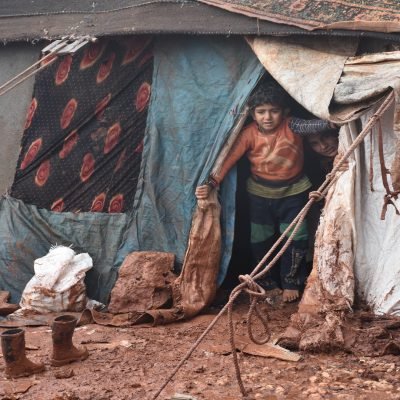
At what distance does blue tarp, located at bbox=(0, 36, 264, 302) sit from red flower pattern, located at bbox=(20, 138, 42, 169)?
363 millimetres

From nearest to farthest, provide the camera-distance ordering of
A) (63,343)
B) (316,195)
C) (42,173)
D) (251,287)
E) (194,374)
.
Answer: (251,287), (316,195), (194,374), (63,343), (42,173)

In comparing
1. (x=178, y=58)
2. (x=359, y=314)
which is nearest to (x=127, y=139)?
(x=178, y=58)

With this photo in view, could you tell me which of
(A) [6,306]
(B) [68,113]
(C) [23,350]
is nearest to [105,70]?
(B) [68,113]

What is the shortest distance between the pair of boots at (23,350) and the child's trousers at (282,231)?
6.70 ft

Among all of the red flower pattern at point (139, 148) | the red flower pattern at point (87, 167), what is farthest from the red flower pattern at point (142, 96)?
the red flower pattern at point (87, 167)

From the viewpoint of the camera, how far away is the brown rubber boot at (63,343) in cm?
518

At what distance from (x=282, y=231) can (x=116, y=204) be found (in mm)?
1490

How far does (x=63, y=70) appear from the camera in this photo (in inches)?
276

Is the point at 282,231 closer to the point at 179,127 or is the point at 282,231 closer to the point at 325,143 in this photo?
the point at 325,143

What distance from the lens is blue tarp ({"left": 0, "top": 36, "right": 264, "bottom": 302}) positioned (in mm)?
6352

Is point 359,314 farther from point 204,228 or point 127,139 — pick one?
point 127,139

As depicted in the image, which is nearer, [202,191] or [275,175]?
[202,191]

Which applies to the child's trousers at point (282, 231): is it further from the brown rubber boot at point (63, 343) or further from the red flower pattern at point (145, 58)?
the brown rubber boot at point (63, 343)

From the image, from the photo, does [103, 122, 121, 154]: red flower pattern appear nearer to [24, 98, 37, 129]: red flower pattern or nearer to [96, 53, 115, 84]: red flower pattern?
[96, 53, 115, 84]: red flower pattern
